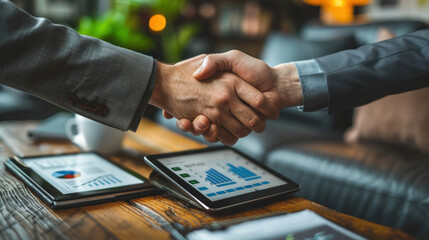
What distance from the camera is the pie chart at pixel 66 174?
28.2 inches

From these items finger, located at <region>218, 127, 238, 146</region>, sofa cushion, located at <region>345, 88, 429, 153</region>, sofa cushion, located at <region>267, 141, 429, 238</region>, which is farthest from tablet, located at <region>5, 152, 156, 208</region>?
sofa cushion, located at <region>345, 88, 429, 153</region>

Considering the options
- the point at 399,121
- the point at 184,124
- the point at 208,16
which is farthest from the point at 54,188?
the point at 208,16

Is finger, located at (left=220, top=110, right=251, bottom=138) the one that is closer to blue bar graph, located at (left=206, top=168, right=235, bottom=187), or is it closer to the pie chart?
blue bar graph, located at (left=206, top=168, right=235, bottom=187)

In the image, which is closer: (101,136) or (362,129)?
(101,136)

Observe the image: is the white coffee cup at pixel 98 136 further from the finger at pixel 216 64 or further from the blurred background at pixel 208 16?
the blurred background at pixel 208 16

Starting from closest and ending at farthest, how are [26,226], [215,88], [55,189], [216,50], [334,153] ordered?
[26,226], [55,189], [215,88], [334,153], [216,50]

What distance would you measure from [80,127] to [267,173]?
57cm

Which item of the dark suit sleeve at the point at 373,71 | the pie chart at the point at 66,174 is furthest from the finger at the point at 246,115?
the pie chart at the point at 66,174

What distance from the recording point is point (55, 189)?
0.64 metres

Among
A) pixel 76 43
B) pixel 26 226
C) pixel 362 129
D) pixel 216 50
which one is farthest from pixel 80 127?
pixel 216 50

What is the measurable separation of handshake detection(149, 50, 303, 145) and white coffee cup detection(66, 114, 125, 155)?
0.17m

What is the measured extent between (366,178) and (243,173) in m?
0.56

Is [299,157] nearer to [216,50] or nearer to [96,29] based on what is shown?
[96,29]

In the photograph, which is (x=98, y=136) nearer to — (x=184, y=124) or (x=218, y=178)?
(x=184, y=124)
